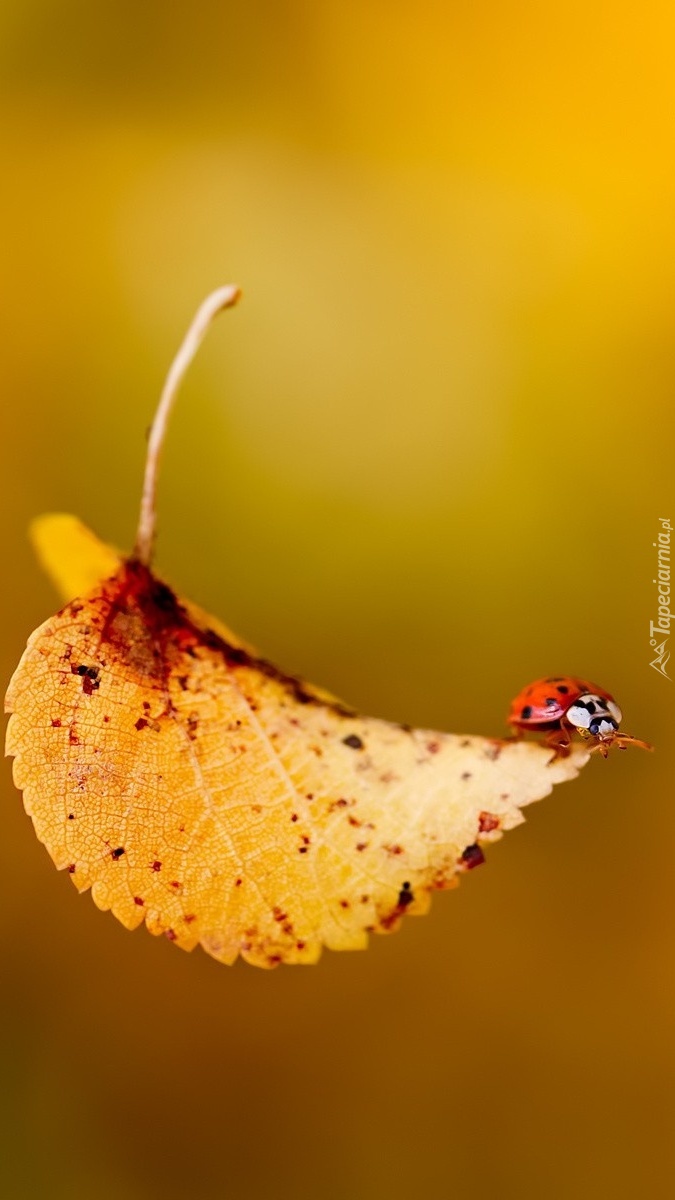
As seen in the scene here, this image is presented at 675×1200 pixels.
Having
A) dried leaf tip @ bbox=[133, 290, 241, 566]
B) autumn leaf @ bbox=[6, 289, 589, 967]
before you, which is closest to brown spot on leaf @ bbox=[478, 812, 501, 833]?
autumn leaf @ bbox=[6, 289, 589, 967]

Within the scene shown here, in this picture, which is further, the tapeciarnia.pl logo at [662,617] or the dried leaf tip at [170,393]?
the tapeciarnia.pl logo at [662,617]

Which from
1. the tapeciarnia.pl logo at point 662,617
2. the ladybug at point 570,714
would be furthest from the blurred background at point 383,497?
the ladybug at point 570,714

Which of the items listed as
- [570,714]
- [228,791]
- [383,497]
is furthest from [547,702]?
[383,497]

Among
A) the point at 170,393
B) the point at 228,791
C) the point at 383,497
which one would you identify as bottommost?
the point at 228,791

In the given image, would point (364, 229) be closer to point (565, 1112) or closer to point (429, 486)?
point (429, 486)

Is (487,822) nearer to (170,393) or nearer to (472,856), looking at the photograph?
(472,856)

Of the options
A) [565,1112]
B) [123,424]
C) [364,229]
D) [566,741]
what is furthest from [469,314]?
[565,1112]

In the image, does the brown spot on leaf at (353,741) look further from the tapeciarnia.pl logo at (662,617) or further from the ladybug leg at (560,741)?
→ the tapeciarnia.pl logo at (662,617)

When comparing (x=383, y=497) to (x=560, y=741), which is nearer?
(x=560, y=741)
